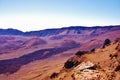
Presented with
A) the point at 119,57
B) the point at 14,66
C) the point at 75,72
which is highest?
Result: the point at 119,57

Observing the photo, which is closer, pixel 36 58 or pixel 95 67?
pixel 95 67

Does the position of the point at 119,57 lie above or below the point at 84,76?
above

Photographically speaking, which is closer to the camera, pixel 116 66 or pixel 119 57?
pixel 116 66

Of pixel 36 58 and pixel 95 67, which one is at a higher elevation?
pixel 95 67

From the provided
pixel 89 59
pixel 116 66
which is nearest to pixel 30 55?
pixel 89 59

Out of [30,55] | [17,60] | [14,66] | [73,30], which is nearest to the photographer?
[14,66]

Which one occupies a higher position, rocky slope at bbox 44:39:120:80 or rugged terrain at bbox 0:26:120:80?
rocky slope at bbox 44:39:120:80

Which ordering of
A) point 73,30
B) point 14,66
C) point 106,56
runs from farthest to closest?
point 73,30, point 14,66, point 106,56

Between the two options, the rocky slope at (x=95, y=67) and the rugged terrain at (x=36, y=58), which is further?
the rugged terrain at (x=36, y=58)

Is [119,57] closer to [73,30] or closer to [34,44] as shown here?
[34,44]

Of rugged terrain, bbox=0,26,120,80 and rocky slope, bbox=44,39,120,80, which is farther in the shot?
rugged terrain, bbox=0,26,120,80

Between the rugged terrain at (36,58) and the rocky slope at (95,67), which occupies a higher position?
the rocky slope at (95,67)
